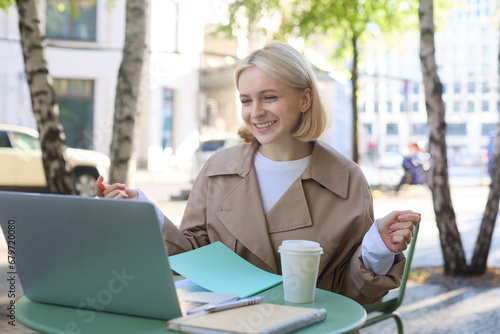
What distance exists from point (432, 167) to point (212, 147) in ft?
32.8

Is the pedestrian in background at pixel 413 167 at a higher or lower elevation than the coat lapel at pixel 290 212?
lower

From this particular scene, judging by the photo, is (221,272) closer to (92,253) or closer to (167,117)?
(92,253)

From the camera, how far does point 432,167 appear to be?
239 inches

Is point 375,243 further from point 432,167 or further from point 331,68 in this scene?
point 331,68

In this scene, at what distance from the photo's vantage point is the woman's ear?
7.07 ft

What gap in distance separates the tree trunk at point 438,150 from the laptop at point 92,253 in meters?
4.96

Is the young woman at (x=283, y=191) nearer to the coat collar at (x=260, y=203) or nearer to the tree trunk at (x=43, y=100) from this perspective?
the coat collar at (x=260, y=203)

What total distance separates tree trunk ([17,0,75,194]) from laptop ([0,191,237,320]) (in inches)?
137

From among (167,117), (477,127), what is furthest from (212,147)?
(477,127)

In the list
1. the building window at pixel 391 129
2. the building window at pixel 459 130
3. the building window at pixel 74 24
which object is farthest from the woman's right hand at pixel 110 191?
the building window at pixel 391 129

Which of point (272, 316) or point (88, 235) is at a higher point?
point (88, 235)

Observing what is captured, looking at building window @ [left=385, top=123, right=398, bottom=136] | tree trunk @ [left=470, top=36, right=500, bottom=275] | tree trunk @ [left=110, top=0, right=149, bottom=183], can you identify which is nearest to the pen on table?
tree trunk @ [left=110, top=0, right=149, bottom=183]

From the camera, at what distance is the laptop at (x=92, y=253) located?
1.17 meters

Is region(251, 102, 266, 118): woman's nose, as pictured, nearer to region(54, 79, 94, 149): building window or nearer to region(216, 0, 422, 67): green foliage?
region(216, 0, 422, 67): green foliage
